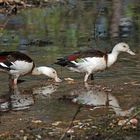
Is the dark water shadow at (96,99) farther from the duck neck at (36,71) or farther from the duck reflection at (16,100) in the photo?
the duck neck at (36,71)

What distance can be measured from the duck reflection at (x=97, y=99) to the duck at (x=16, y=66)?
110 centimetres

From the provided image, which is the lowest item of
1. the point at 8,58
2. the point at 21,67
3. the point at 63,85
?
the point at 63,85

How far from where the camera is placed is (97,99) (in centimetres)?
1042

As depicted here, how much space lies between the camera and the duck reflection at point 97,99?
942 cm

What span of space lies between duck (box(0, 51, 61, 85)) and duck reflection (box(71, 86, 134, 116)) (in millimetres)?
1104

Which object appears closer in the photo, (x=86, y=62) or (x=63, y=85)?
(x=63, y=85)

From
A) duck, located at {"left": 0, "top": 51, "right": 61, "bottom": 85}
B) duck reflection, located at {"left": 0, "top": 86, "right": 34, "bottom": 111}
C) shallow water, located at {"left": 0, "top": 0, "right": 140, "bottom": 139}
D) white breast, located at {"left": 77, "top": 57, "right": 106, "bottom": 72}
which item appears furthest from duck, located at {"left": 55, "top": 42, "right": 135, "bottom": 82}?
duck reflection, located at {"left": 0, "top": 86, "right": 34, "bottom": 111}

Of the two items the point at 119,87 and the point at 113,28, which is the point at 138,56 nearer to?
the point at 119,87

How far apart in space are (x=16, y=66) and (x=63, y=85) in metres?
0.93

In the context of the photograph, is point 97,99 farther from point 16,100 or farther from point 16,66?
point 16,66

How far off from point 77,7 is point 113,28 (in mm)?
6306

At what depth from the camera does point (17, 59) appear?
11.7 metres

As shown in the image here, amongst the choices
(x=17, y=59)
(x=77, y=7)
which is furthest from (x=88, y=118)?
(x=77, y=7)

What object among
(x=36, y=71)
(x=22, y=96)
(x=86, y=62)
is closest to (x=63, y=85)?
(x=86, y=62)
